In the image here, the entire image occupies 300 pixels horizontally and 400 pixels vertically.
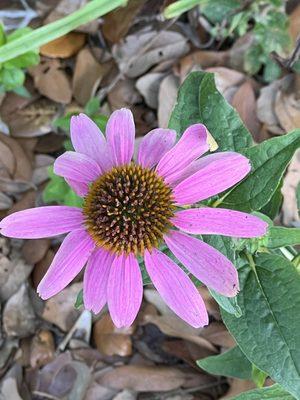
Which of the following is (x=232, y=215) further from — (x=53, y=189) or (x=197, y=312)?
(x=53, y=189)

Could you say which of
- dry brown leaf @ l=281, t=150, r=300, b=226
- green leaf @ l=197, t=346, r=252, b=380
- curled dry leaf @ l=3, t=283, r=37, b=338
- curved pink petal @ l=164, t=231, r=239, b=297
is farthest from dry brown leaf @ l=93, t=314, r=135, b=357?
curved pink petal @ l=164, t=231, r=239, b=297

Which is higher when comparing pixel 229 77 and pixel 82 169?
pixel 82 169

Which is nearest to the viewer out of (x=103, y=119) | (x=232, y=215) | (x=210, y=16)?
(x=232, y=215)

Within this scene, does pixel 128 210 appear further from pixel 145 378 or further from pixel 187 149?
pixel 145 378

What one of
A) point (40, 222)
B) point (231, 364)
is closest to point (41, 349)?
point (231, 364)

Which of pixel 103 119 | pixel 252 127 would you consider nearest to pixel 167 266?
pixel 103 119

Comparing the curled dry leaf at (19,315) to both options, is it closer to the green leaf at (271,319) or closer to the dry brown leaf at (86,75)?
the dry brown leaf at (86,75)

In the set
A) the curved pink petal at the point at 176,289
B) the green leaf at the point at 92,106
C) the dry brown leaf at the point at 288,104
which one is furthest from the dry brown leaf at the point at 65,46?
the curved pink petal at the point at 176,289
